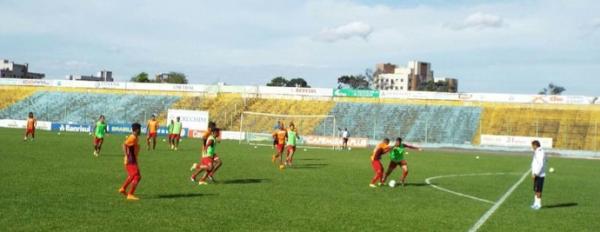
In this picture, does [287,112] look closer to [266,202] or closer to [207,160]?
[207,160]

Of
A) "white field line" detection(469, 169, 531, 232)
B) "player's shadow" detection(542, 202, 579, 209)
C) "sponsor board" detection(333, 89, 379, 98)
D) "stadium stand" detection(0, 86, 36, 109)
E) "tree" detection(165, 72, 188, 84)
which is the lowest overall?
"player's shadow" detection(542, 202, 579, 209)

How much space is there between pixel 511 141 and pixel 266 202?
49.5 metres

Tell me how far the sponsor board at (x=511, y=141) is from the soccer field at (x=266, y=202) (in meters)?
36.2

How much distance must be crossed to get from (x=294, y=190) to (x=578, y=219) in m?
7.05

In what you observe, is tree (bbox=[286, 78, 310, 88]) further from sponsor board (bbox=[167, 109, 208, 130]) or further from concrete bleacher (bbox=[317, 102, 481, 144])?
sponsor board (bbox=[167, 109, 208, 130])

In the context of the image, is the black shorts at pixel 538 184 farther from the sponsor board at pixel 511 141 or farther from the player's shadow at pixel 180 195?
the sponsor board at pixel 511 141

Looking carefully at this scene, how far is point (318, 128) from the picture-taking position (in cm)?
6956

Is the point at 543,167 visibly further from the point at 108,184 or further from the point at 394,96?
the point at 394,96

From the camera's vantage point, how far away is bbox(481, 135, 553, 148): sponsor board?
58.8m

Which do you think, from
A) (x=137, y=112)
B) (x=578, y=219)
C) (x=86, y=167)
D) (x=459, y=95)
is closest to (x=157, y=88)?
(x=137, y=112)

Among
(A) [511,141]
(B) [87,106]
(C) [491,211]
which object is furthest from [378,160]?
(B) [87,106]

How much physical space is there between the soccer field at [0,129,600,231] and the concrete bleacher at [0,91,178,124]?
2210 inches

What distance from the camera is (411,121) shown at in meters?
70.1

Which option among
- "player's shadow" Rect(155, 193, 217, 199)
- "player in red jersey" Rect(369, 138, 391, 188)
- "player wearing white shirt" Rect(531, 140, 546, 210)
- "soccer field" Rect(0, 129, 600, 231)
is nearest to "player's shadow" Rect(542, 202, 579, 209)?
"soccer field" Rect(0, 129, 600, 231)
